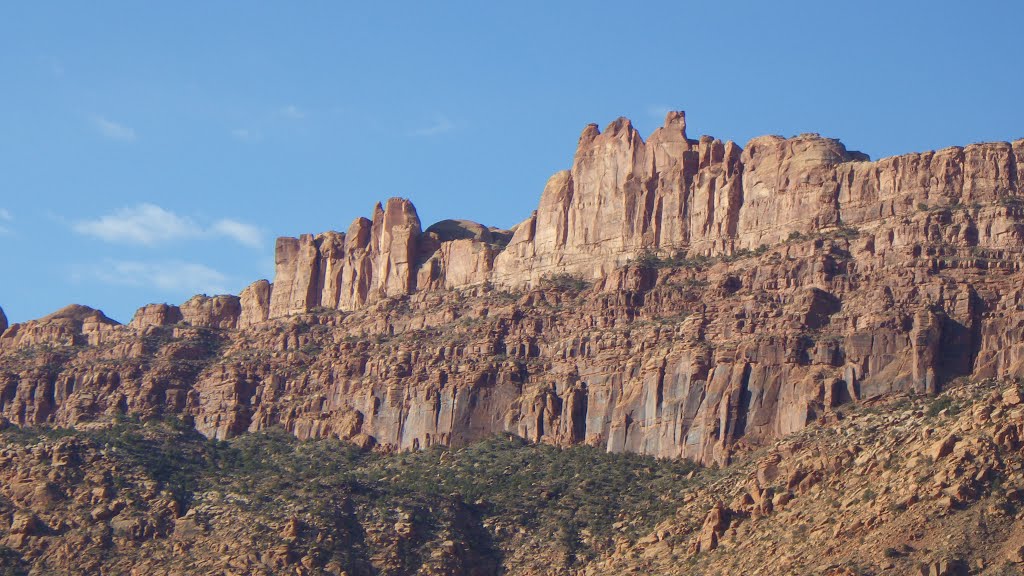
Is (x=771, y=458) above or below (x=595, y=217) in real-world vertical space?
below

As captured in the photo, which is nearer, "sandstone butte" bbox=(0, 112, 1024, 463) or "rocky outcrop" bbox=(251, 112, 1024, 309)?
"sandstone butte" bbox=(0, 112, 1024, 463)

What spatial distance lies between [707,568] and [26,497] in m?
47.3

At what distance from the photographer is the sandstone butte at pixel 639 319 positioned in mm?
152625

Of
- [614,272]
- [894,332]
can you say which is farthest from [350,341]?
[894,332]

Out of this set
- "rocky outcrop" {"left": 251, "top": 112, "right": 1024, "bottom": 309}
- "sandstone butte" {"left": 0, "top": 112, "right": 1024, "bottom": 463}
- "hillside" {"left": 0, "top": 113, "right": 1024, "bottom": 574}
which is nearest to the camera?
"hillside" {"left": 0, "top": 113, "right": 1024, "bottom": 574}

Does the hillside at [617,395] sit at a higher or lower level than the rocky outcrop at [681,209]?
lower

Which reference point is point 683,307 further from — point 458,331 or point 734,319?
point 458,331

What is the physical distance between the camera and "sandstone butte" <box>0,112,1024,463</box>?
15262 cm

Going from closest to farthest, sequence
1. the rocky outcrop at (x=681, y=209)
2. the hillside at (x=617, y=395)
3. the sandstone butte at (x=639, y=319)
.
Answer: the hillside at (x=617, y=395), the sandstone butte at (x=639, y=319), the rocky outcrop at (x=681, y=209)

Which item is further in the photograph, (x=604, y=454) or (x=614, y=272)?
(x=614, y=272)

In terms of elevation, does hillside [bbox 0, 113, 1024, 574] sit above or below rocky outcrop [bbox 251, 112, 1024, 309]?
below

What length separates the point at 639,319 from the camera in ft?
547

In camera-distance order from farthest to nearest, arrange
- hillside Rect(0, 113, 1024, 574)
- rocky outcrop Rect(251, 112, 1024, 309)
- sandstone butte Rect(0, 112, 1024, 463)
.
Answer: rocky outcrop Rect(251, 112, 1024, 309) → sandstone butte Rect(0, 112, 1024, 463) → hillside Rect(0, 113, 1024, 574)

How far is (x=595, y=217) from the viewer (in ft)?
599
